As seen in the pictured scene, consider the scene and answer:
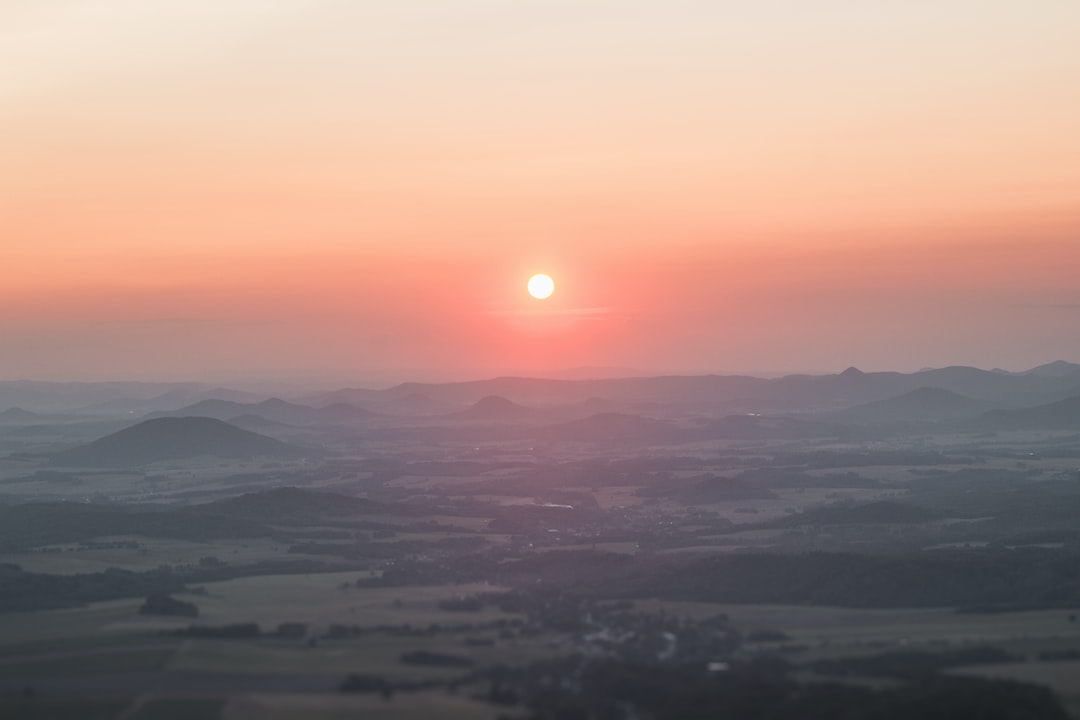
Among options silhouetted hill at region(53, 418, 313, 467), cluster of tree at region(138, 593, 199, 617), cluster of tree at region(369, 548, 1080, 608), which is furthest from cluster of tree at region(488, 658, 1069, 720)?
silhouetted hill at region(53, 418, 313, 467)

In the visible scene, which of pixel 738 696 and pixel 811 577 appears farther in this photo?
pixel 811 577

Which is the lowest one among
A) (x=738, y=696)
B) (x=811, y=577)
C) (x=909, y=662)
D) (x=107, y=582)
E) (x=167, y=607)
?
(x=909, y=662)

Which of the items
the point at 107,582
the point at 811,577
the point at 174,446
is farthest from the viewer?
the point at 174,446

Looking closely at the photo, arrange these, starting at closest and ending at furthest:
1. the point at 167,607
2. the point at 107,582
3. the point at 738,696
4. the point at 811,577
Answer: the point at 738,696 < the point at 167,607 < the point at 811,577 < the point at 107,582

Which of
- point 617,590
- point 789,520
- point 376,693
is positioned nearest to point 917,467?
point 789,520

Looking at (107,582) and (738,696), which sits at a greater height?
(107,582)

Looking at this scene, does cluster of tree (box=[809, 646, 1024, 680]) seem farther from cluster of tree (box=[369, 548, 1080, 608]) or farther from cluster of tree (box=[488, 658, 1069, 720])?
cluster of tree (box=[369, 548, 1080, 608])

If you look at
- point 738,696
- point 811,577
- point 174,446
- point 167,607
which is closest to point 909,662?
point 738,696

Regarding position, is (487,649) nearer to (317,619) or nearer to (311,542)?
(317,619)

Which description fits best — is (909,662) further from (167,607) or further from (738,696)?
(167,607)

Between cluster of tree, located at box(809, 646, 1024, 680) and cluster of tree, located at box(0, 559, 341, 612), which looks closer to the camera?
cluster of tree, located at box(809, 646, 1024, 680)
